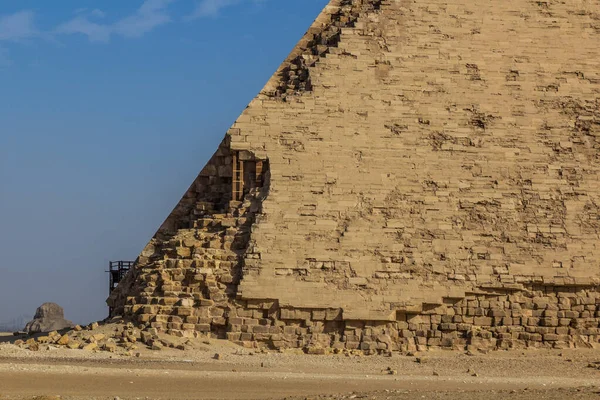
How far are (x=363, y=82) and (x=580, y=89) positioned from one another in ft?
12.7

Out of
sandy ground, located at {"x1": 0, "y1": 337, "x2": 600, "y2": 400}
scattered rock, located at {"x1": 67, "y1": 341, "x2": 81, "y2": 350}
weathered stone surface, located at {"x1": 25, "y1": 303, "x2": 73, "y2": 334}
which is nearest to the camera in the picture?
sandy ground, located at {"x1": 0, "y1": 337, "x2": 600, "y2": 400}

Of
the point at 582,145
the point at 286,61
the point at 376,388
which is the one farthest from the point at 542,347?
the point at 286,61

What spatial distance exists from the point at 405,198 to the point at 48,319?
14.2 m

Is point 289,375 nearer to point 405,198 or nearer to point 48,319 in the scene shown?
point 405,198

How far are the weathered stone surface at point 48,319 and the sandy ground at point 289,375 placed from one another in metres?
12.0

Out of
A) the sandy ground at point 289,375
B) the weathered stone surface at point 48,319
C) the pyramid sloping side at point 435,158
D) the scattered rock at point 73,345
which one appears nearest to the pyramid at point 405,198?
the pyramid sloping side at point 435,158

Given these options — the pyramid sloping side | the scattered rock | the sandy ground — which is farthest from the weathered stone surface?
the pyramid sloping side

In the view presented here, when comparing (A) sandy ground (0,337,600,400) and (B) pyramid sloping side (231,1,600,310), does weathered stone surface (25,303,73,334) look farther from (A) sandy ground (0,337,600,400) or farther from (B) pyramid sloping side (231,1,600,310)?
(B) pyramid sloping side (231,1,600,310)

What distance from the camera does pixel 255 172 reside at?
2222 cm

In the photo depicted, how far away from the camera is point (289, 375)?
711 inches

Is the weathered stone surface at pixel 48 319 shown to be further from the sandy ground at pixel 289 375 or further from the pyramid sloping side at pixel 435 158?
the pyramid sloping side at pixel 435 158

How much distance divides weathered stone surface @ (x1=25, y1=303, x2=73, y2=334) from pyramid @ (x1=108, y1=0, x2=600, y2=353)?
9.32 m

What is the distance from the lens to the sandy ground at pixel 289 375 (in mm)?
16031

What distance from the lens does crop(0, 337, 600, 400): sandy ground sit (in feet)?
52.6
